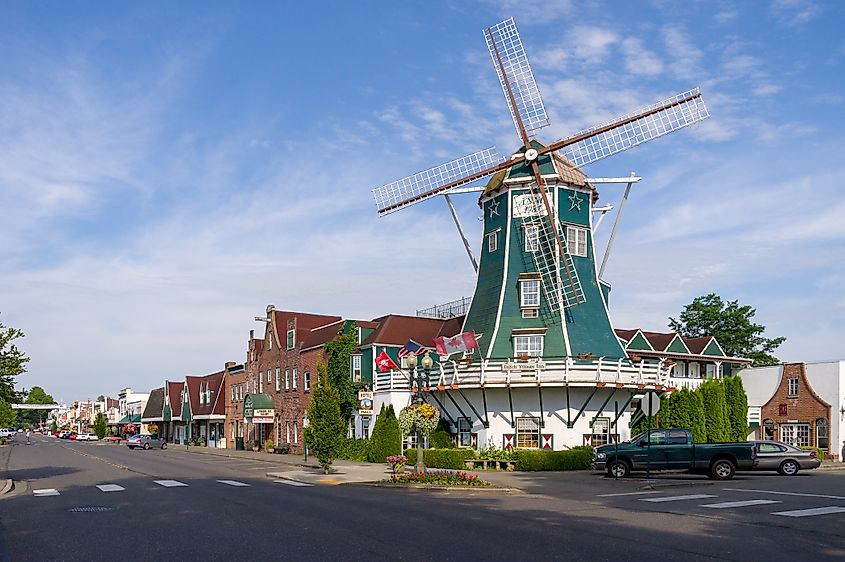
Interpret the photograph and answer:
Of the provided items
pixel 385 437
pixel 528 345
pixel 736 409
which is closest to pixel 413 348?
pixel 385 437

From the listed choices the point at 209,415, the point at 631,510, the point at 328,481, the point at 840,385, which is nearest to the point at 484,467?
the point at 328,481

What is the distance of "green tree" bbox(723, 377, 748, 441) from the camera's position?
1849 inches

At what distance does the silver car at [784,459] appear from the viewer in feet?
112

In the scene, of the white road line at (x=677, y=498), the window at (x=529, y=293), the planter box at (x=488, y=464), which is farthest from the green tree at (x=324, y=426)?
the white road line at (x=677, y=498)

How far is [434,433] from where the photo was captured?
4381cm

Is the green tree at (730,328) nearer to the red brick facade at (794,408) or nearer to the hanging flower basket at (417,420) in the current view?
the red brick facade at (794,408)

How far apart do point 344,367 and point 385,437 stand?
749cm

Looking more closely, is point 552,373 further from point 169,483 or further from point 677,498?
point 169,483

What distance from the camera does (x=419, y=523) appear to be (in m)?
16.8

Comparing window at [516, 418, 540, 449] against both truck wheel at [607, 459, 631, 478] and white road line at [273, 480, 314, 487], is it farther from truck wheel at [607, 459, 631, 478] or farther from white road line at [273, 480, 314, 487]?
white road line at [273, 480, 314, 487]

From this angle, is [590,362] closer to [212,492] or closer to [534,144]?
[534,144]

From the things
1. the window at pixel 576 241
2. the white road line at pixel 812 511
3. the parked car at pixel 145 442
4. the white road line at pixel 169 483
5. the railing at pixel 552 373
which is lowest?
the parked car at pixel 145 442

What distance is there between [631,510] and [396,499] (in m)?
6.09

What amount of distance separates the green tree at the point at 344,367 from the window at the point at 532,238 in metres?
13.4
